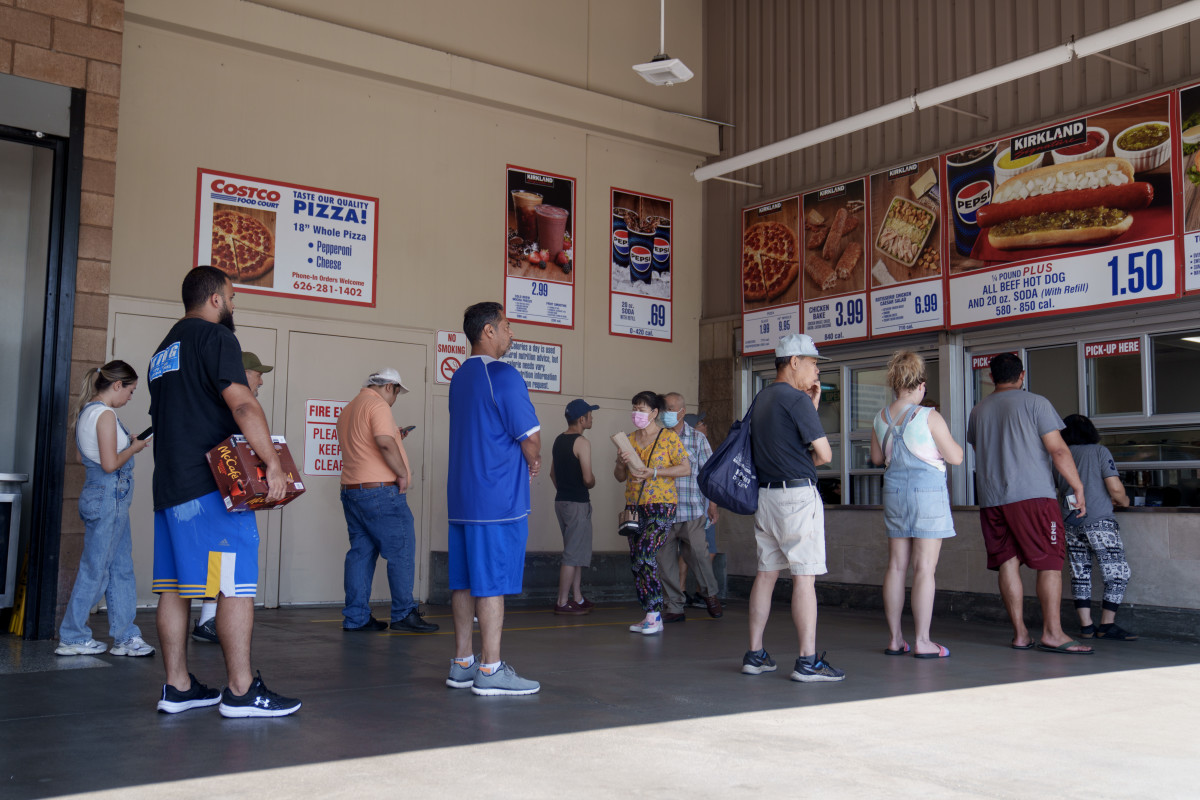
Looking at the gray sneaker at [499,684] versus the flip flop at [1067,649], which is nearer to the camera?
the gray sneaker at [499,684]

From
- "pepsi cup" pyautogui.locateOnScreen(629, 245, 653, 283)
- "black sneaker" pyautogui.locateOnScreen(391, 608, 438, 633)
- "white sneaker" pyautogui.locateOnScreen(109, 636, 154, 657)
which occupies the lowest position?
"black sneaker" pyautogui.locateOnScreen(391, 608, 438, 633)

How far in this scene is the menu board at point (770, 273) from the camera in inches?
419

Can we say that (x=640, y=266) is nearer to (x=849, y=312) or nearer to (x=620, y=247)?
(x=620, y=247)

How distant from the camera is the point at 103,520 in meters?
5.78

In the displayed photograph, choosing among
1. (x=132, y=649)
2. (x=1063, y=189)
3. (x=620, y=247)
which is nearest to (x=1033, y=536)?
(x=1063, y=189)

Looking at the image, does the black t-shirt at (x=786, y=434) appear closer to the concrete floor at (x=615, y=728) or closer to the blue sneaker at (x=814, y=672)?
the blue sneaker at (x=814, y=672)

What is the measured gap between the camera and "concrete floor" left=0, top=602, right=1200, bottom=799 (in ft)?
10.2

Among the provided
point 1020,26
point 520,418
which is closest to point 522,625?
point 520,418

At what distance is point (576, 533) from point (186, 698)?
4.56 metres

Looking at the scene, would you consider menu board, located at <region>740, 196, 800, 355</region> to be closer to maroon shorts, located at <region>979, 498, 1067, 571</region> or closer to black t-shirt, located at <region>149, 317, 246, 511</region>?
maroon shorts, located at <region>979, 498, 1067, 571</region>

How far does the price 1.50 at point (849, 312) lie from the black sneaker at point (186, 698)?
7261mm

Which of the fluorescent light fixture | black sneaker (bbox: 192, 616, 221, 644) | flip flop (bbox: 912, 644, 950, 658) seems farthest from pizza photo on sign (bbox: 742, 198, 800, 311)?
black sneaker (bbox: 192, 616, 221, 644)

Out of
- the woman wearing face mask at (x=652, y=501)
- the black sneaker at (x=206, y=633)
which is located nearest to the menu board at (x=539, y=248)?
the woman wearing face mask at (x=652, y=501)

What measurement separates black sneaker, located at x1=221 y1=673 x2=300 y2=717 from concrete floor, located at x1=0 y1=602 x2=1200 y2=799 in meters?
0.05
